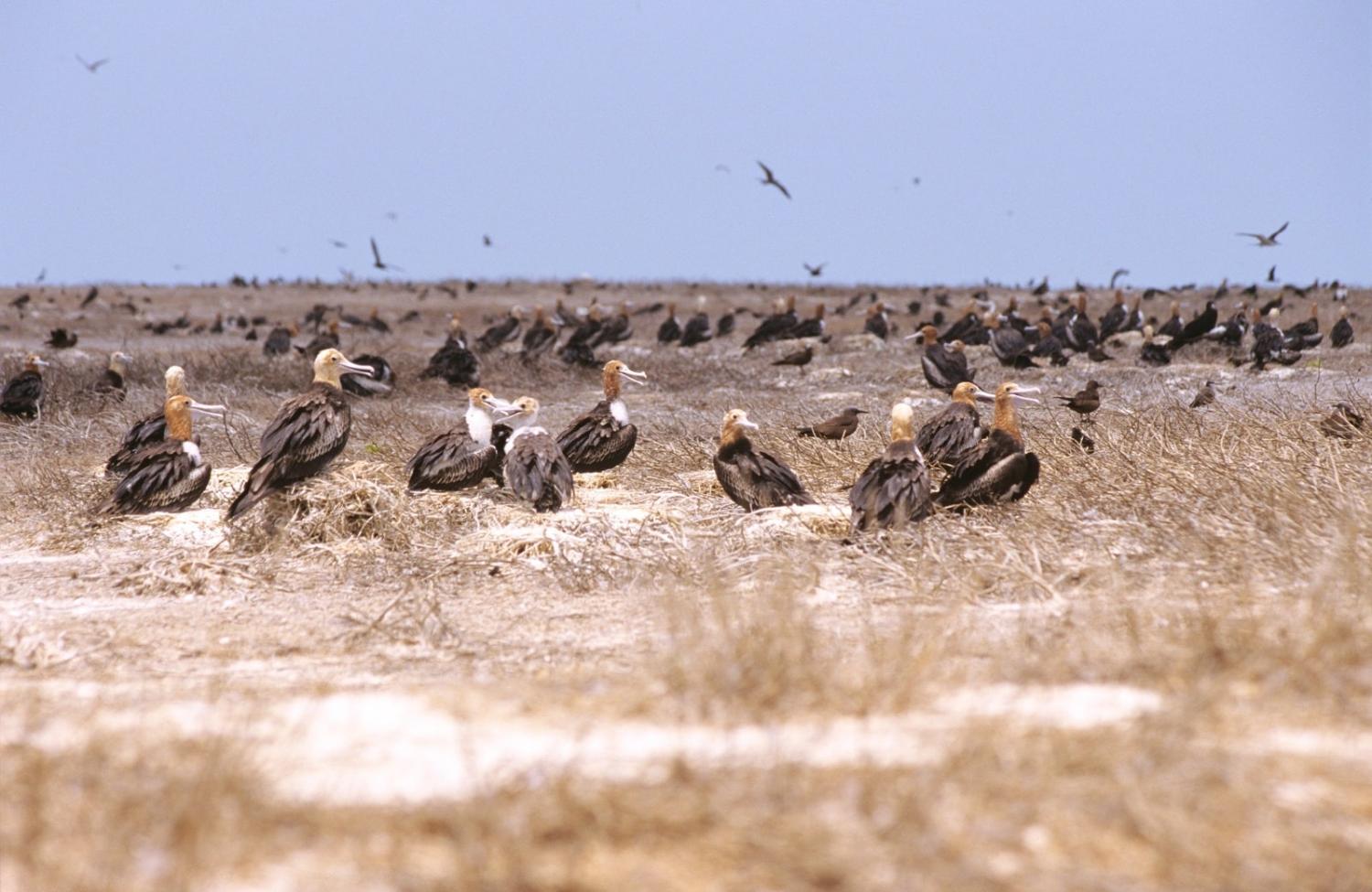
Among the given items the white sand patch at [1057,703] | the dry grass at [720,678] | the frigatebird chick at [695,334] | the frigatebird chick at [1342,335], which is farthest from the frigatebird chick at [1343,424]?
the frigatebird chick at [695,334]

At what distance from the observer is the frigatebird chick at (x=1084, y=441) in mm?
8398

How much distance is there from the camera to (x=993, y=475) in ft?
23.9

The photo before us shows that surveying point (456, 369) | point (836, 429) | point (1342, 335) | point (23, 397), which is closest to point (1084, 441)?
point (836, 429)

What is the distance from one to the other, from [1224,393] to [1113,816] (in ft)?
36.9

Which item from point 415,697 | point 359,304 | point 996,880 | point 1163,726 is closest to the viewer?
point 996,880

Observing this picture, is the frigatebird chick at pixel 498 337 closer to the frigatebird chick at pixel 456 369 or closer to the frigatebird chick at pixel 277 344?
the frigatebird chick at pixel 277 344

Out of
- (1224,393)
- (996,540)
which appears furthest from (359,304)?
(996,540)

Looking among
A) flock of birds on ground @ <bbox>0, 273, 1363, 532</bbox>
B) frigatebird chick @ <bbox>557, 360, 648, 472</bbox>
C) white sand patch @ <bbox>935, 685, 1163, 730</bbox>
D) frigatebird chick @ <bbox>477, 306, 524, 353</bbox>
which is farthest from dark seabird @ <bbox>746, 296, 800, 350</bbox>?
white sand patch @ <bbox>935, 685, 1163, 730</bbox>

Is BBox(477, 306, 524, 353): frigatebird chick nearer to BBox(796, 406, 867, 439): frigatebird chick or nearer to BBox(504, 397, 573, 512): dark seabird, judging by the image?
BBox(796, 406, 867, 439): frigatebird chick

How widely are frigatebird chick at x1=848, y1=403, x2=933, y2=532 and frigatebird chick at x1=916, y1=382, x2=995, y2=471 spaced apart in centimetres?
142

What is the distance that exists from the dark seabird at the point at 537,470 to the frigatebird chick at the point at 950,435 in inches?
85.9

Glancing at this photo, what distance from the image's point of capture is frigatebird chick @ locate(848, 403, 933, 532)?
6910 mm

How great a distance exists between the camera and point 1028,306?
38.0 m

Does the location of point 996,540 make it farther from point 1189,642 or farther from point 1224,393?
point 1224,393
